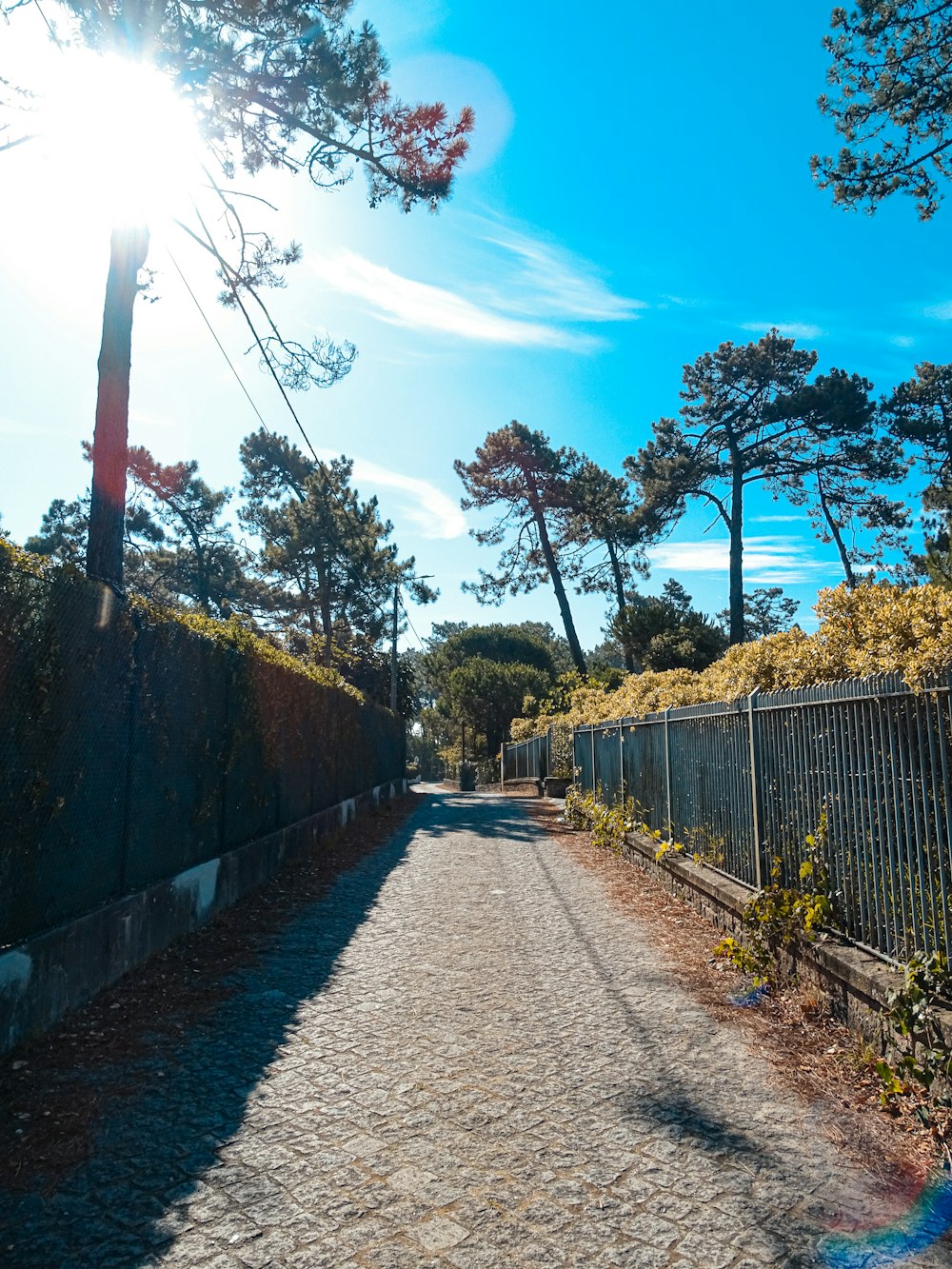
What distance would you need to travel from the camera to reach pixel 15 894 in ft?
14.2

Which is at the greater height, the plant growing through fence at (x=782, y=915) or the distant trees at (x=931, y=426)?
the distant trees at (x=931, y=426)

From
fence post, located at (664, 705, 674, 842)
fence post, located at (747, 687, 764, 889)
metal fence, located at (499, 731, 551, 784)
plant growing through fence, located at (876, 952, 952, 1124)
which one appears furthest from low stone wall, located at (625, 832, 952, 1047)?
metal fence, located at (499, 731, 551, 784)

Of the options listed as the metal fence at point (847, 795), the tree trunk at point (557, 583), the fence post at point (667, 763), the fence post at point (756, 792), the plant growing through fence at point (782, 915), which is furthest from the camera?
the tree trunk at point (557, 583)

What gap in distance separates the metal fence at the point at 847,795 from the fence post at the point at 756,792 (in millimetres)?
10

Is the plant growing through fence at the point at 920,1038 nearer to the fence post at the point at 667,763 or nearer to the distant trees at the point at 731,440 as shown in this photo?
the fence post at the point at 667,763

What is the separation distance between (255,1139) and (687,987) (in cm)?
325

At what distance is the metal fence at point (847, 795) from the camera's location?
4055 millimetres

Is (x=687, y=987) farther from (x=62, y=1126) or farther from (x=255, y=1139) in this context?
(x=62, y=1126)

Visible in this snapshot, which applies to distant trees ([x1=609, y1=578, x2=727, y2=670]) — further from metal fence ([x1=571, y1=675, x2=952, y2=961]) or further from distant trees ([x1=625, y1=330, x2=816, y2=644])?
metal fence ([x1=571, y1=675, x2=952, y2=961])

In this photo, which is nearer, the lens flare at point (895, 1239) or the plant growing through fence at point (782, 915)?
the lens flare at point (895, 1239)

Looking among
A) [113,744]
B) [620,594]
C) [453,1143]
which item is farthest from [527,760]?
[453,1143]

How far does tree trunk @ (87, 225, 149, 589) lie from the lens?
941 cm

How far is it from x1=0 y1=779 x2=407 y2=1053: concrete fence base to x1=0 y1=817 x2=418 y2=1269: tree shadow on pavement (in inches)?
19.3

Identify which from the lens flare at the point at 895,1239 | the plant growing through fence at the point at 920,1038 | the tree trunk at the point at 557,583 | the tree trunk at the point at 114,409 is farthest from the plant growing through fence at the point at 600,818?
the tree trunk at the point at 557,583
